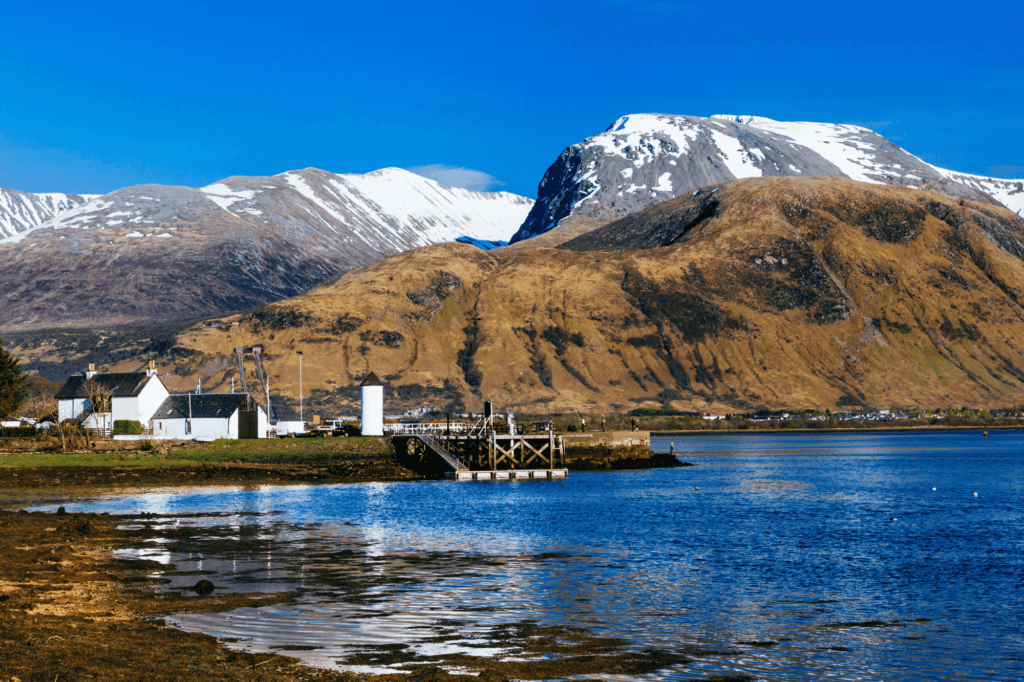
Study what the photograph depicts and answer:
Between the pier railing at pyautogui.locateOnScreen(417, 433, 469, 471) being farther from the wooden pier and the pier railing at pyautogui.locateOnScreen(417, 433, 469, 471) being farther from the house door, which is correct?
the house door

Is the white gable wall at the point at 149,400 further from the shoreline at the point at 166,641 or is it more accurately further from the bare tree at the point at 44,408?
the shoreline at the point at 166,641

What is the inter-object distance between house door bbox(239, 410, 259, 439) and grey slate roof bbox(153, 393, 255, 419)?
0.94 metres

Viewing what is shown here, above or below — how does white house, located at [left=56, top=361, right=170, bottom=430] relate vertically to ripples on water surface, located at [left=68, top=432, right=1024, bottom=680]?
above

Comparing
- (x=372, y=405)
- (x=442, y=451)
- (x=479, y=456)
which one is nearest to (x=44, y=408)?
(x=372, y=405)

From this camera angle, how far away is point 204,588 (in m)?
25.4

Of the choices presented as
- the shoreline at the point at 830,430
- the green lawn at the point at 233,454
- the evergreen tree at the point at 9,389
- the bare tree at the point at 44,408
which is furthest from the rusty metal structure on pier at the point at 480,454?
the shoreline at the point at 830,430

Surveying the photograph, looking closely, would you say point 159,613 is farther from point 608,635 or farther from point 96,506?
point 96,506

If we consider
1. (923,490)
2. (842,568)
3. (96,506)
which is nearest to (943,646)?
(842,568)

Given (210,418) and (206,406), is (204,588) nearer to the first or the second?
(210,418)

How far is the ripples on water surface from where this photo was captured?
68.9 feet

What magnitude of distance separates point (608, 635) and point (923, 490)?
57895mm

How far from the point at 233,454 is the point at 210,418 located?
16327 millimetres

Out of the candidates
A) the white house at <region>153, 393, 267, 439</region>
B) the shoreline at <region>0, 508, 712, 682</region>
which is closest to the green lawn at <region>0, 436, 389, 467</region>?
the white house at <region>153, 393, 267, 439</region>

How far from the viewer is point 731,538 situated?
42375 mm
